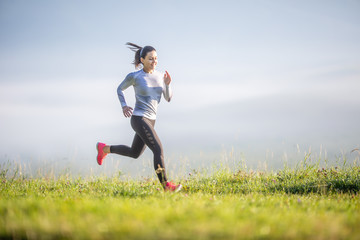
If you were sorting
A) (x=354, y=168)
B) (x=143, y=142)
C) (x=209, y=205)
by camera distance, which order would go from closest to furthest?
1. (x=209, y=205)
2. (x=143, y=142)
3. (x=354, y=168)

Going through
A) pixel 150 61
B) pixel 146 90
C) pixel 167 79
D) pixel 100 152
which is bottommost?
pixel 100 152

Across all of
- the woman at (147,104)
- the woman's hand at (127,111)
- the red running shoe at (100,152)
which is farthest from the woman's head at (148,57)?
the red running shoe at (100,152)

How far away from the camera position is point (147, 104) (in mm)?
5758

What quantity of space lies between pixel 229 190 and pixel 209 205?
2.90m

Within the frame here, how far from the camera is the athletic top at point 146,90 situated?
5.76 metres

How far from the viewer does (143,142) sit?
6.05 m

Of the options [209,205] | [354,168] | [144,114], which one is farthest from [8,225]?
[354,168]

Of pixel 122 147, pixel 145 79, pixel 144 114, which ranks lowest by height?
pixel 122 147

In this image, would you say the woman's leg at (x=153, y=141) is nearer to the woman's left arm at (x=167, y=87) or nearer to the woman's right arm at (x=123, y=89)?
the woman's right arm at (x=123, y=89)

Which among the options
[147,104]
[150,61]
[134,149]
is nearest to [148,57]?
[150,61]

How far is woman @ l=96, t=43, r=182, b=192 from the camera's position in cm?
554

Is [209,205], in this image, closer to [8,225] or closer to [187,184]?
[8,225]

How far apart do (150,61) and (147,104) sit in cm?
91

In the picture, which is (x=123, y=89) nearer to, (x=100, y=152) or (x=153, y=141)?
(x=153, y=141)
